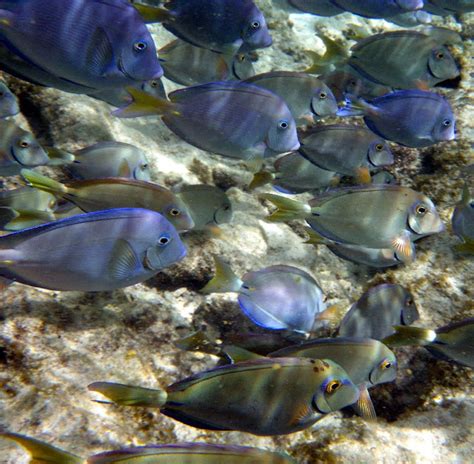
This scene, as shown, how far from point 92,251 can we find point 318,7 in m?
4.88

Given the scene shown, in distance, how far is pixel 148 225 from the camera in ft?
7.43

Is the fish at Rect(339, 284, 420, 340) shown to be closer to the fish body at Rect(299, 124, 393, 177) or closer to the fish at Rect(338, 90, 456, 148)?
the fish body at Rect(299, 124, 393, 177)

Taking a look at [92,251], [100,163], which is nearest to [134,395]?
[92,251]

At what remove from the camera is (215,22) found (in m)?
3.44

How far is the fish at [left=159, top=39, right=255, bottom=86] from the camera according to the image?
4324 mm

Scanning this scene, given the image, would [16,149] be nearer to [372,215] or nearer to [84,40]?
[84,40]

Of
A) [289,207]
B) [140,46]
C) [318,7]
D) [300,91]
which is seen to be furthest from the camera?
[318,7]

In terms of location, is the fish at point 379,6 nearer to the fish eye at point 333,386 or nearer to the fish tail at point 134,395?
the fish eye at point 333,386

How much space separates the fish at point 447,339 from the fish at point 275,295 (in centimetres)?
60

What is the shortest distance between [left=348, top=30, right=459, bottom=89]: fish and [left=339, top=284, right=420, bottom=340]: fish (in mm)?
2305

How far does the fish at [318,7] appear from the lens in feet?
17.4

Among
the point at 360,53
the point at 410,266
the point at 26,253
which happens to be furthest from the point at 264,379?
the point at 360,53

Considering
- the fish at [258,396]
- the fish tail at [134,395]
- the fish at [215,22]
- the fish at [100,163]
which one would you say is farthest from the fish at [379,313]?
the fish at [215,22]

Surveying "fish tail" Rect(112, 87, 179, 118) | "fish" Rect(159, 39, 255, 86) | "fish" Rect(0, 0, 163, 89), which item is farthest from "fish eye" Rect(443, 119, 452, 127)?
"fish" Rect(0, 0, 163, 89)
